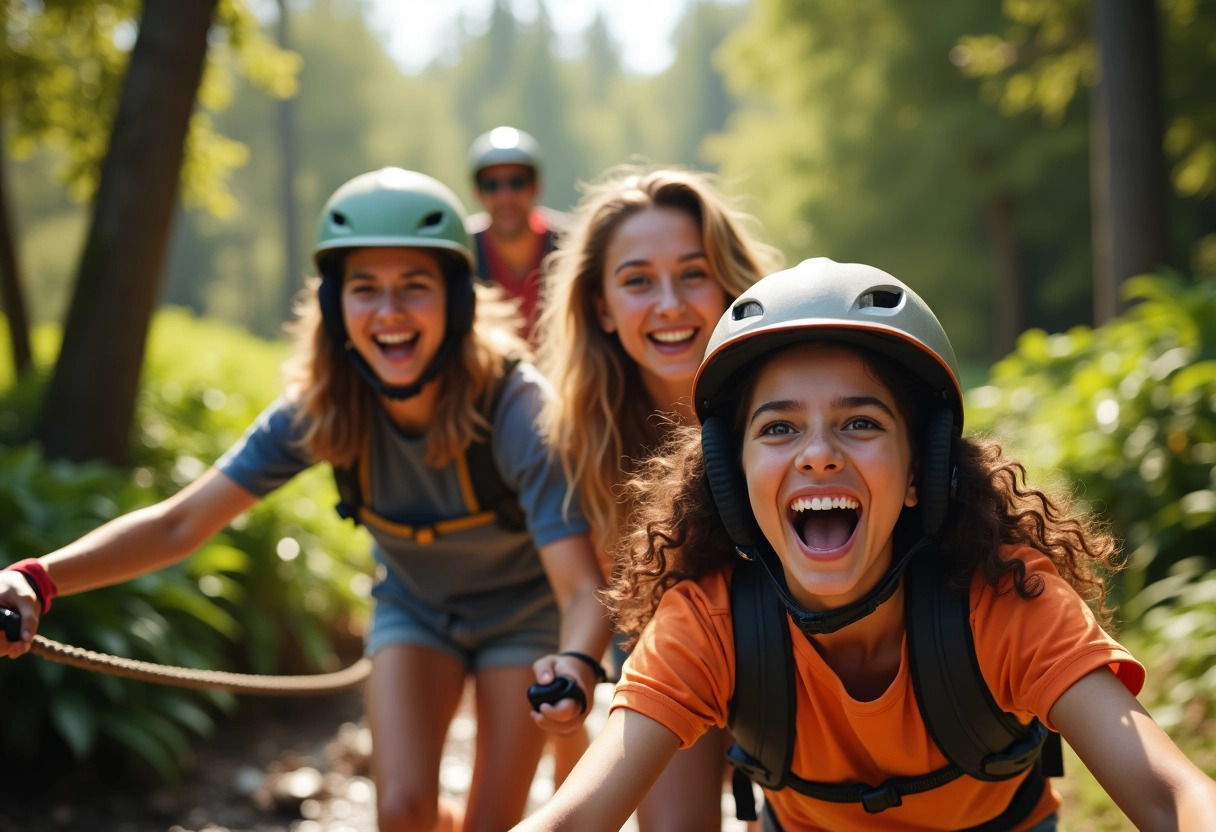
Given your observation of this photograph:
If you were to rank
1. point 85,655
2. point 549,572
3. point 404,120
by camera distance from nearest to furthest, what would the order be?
point 85,655
point 549,572
point 404,120

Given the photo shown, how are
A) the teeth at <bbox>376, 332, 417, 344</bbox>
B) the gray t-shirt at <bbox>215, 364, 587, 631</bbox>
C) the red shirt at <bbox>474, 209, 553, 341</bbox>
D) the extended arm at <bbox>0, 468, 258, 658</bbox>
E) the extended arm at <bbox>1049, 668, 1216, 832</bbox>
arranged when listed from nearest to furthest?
the extended arm at <bbox>1049, 668, 1216, 832</bbox>
the extended arm at <bbox>0, 468, 258, 658</bbox>
the gray t-shirt at <bbox>215, 364, 587, 631</bbox>
the teeth at <bbox>376, 332, 417, 344</bbox>
the red shirt at <bbox>474, 209, 553, 341</bbox>

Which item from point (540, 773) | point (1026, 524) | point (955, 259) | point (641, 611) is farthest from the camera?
point (955, 259)

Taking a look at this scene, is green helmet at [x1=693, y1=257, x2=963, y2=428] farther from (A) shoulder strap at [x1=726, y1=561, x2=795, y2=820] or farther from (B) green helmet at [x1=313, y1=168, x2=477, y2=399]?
(B) green helmet at [x1=313, y1=168, x2=477, y2=399]

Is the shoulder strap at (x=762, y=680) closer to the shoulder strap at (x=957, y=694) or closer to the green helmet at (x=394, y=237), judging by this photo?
the shoulder strap at (x=957, y=694)

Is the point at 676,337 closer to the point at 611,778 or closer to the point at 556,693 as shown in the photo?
the point at 556,693

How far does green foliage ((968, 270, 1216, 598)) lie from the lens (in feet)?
18.3

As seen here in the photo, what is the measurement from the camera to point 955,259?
26719 millimetres

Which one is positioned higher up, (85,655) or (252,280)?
(252,280)

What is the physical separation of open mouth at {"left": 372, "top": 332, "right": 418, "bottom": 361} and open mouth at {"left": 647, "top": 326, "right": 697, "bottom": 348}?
80 centimetres

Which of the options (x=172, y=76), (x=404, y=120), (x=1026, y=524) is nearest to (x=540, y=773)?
(x=1026, y=524)

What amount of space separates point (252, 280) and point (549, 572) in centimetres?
4456

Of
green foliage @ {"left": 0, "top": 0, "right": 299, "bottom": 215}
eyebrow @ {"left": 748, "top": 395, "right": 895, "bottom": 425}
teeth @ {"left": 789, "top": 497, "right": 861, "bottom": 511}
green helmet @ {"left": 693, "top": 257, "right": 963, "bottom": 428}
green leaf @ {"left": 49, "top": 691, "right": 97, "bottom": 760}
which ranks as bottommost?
green leaf @ {"left": 49, "top": 691, "right": 97, "bottom": 760}

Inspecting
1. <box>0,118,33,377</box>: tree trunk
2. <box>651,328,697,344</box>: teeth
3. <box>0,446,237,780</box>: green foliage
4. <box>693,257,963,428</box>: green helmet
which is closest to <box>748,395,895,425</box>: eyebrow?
<box>693,257,963,428</box>: green helmet

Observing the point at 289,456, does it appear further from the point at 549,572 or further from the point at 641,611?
the point at 641,611
